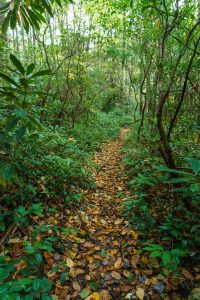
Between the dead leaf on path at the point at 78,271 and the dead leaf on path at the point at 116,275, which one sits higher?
the dead leaf on path at the point at 78,271

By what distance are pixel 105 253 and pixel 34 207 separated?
97 centimetres

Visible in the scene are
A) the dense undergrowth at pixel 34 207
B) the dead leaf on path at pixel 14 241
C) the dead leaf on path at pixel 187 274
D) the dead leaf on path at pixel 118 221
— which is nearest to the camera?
the dense undergrowth at pixel 34 207

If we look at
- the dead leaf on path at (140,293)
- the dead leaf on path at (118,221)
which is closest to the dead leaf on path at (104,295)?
the dead leaf on path at (140,293)

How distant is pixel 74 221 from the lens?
2.73 m

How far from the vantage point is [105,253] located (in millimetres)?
2270

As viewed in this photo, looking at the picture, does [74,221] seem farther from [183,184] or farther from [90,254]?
[183,184]

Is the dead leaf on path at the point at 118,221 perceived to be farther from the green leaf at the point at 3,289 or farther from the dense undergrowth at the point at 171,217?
the green leaf at the point at 3,289

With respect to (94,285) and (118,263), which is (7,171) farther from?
(118,263)

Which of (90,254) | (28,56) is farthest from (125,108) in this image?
(90,254)

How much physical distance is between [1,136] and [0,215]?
2.69ft

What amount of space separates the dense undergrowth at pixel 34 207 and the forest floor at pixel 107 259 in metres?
0.17

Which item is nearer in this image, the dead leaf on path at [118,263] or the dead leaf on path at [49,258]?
the dead leaf on path at [49,258]

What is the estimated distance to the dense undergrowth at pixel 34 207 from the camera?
154 centimetres

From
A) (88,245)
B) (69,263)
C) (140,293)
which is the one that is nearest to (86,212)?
(88,245)
